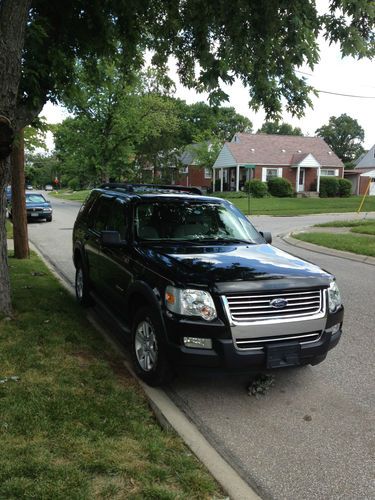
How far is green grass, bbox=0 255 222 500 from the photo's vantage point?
274 centimetres

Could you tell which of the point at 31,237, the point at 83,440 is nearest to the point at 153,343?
the point at 83,440

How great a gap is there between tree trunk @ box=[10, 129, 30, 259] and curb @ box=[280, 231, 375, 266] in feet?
26.2

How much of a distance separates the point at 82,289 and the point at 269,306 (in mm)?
3805

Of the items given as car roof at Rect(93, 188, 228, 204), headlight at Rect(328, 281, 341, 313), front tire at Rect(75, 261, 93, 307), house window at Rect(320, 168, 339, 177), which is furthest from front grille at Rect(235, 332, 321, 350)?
house window at Rect(320, 168, 339, 177)

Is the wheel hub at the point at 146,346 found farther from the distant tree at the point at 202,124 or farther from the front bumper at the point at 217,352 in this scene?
the distant tree at the point at 202,124

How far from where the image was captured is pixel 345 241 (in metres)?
14.1

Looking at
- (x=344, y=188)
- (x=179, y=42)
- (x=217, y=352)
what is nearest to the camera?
(x=217, y=352)

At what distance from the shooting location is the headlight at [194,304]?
12.3ft

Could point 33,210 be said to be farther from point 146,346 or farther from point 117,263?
point 146,346

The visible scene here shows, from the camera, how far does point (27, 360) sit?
14.8 feet

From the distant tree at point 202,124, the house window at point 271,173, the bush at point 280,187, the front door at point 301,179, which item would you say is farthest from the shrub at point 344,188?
the distant tree at point 202,124

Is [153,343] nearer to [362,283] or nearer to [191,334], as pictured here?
[191,334]

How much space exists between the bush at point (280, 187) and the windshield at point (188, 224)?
3792 cm

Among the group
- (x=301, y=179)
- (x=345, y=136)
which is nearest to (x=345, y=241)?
(x=301, y=179)
